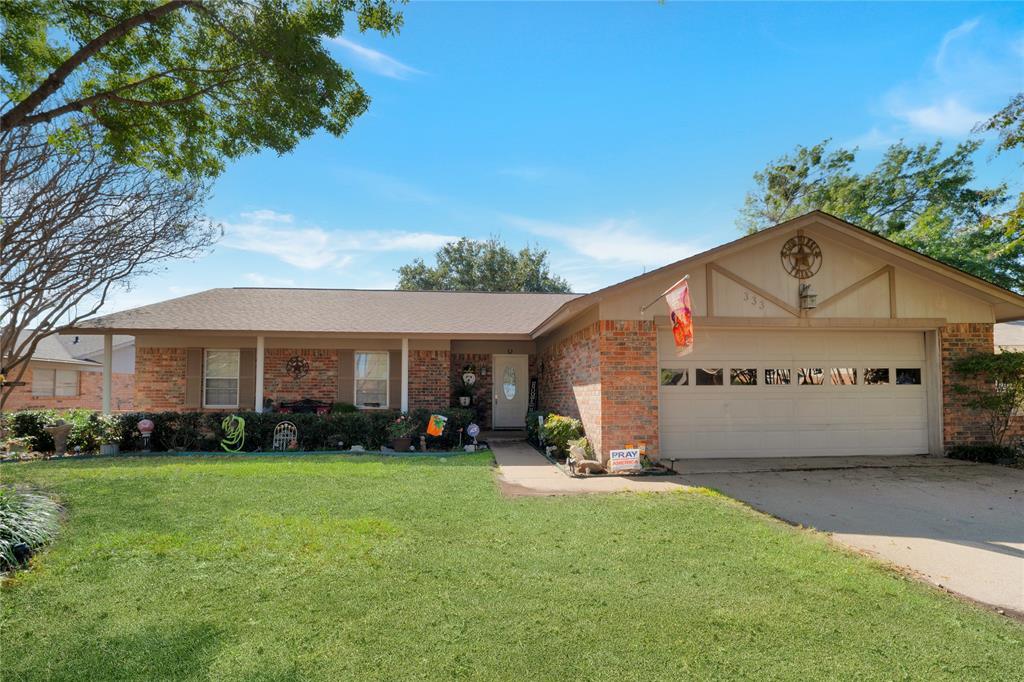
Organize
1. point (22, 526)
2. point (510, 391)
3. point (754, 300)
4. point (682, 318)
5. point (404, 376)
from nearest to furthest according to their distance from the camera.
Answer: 1. point (22, 526)
2. point (682, 318)
3. point (754, 300)
4. point (404, 376)
5. point (510, 391)

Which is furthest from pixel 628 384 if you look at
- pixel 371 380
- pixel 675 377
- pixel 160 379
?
pixel 160 379

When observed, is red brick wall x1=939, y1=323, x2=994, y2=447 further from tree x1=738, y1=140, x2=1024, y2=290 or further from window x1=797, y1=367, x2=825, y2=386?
tree x1=738, y1=140, x2=1024, y2=290

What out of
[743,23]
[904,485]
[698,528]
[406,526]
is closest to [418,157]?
[743,23]

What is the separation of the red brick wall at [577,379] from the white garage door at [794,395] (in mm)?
1283

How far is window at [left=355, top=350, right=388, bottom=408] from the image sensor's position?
13852 mm

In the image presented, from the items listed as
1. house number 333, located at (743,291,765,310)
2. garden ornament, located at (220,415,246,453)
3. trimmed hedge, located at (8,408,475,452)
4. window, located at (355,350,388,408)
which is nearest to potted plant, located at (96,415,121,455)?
trimmed hedge, located at (8,408,475,452)

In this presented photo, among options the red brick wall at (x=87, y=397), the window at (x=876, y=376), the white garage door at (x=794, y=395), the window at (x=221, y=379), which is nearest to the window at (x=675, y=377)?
the white garage door at (x=794, y=395)

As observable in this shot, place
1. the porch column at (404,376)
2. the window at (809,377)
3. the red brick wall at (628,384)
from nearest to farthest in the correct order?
1. the red brick wall at (628,384)
2. the window at (809,377)
3. the porch column at (404,376)

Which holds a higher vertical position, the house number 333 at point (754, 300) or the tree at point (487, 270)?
the tree at point (487, 270)

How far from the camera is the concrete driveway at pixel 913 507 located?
4.30 metres

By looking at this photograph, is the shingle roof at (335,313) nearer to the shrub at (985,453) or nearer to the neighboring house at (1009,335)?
the shrub at (985,453)

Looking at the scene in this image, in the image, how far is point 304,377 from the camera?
13.7 m

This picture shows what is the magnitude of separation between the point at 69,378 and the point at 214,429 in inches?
679

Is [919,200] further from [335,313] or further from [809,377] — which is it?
[335,313]
